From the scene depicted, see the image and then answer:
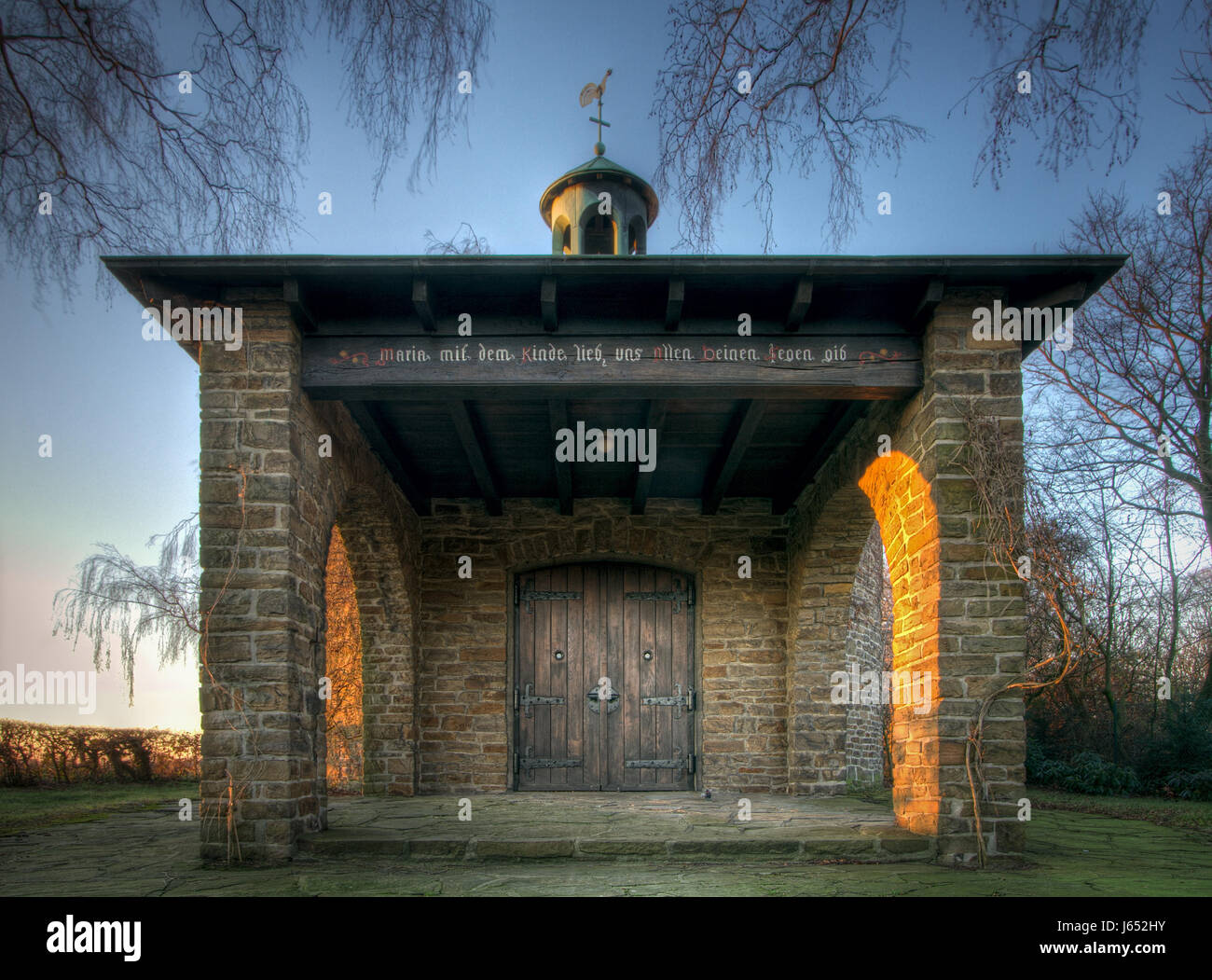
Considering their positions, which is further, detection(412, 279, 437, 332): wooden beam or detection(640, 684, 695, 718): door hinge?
detection(640, 684, 695, 718): door hinge

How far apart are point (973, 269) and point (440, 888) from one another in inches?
163

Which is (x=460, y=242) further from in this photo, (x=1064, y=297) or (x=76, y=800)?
(x=76, y=800)

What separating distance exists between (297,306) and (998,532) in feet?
13.3

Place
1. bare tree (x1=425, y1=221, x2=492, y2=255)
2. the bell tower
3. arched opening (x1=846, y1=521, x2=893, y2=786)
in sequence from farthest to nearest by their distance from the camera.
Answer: arched opening (x1=846, y1=521, x2=893, y2=786)
the bell tower
bare tree (x1=425, y1=221, x2=492, y2=255)

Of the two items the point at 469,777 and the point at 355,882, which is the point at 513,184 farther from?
the point at 469,777

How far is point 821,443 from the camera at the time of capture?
281 inches

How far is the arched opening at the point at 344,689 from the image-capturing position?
8469 mm

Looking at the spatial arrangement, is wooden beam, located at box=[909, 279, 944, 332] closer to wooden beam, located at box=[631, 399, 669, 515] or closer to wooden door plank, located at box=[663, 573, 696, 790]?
wooden beam, located at box=[631, 399, 669, 515]

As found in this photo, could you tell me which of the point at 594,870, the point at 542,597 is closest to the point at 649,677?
the point at 542,597

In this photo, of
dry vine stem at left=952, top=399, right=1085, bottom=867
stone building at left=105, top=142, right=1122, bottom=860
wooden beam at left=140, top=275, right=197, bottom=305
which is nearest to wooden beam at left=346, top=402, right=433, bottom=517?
stone building at left=105, top=142, right=1122, bottom=860

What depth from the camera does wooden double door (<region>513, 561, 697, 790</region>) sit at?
332 inches

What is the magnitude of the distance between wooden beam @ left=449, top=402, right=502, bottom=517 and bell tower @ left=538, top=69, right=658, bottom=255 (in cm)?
294

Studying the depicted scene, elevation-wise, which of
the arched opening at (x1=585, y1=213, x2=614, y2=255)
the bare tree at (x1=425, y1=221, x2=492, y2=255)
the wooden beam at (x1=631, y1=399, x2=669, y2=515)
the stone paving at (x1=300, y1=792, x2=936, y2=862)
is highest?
the arched opening at (x1=585, y1=213, x2=614, y2=255)
